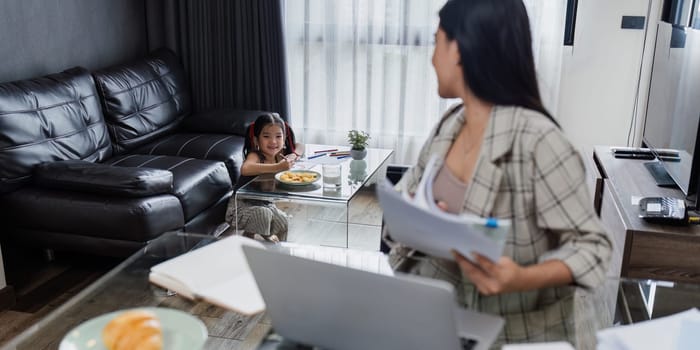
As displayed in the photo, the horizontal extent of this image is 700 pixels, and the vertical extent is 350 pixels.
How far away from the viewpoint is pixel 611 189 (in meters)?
2.98

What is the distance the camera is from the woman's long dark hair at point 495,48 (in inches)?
48.6

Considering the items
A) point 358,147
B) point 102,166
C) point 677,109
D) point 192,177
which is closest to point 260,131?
point 192,177

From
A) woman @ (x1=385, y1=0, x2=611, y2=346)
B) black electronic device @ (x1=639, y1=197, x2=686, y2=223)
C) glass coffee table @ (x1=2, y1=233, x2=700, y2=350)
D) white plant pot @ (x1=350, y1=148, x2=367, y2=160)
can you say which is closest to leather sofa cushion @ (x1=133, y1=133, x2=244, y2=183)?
white plant pot @ (x1=350, y1=148, x2=367, y2=160)

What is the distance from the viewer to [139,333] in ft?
4.10

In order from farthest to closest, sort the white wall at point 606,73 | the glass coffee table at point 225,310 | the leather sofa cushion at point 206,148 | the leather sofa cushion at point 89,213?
the white wall at point 606,73 → the leather sofa cushion at point 206,148 → the leather sofa cushion at point 89,213 → the glass coffee table at point 225,310

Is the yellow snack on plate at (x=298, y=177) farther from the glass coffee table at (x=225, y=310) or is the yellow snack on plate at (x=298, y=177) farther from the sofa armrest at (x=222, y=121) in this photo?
the glass coffee table at (x=225, y=310)

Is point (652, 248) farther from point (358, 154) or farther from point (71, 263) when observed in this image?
point (71, 263)

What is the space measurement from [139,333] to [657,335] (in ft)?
2.97

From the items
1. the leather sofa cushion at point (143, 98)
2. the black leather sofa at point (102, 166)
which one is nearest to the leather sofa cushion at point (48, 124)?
the black leather sofa at point (102, 166)

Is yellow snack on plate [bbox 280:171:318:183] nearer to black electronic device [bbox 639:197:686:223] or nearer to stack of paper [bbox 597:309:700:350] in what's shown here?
black electronic device [bbox 639:197:686:223]

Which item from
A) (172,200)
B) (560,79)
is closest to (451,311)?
(172,200)

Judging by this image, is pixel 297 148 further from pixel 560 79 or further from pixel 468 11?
pixel 468 11

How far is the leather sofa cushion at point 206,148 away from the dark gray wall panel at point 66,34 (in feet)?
2.25

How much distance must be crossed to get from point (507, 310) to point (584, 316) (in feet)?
0.51
